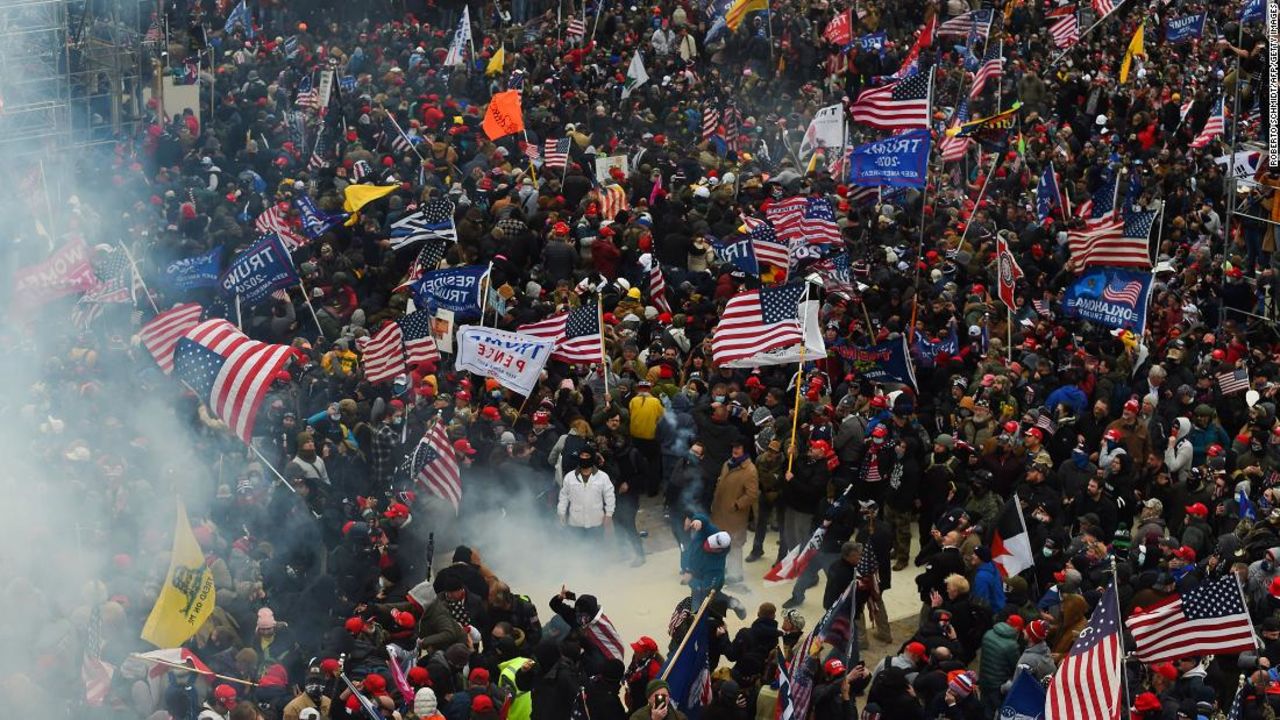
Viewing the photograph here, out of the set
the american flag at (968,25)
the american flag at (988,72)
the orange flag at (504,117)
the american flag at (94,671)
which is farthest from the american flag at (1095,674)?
the american flag at (968,25)

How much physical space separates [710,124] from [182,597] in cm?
1578

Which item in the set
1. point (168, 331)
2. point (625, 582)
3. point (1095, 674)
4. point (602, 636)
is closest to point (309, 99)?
point (168, 331)

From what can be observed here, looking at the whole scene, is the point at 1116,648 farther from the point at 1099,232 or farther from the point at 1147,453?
the point at 1099,232

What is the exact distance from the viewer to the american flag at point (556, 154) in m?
26.4

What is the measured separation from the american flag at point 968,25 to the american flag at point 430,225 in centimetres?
1233

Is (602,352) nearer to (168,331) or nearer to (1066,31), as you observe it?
(168,331)

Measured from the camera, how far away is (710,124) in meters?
29.3

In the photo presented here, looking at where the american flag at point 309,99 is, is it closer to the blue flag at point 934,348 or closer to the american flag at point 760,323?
the blue flag at point 934,348

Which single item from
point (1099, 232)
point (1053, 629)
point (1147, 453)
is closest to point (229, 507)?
point (1053, 629)

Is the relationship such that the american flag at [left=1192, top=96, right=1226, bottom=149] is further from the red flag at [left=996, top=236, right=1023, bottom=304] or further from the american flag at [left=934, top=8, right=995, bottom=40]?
the red flag at [left=996, top=236, right=1023, bottom=304]

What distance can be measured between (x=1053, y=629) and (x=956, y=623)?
75 cm

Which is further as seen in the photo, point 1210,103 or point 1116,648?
point 1210,103

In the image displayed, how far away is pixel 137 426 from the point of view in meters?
19.8

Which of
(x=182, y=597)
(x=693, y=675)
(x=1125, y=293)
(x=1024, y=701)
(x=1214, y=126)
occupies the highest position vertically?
(x=1214, y=126)
